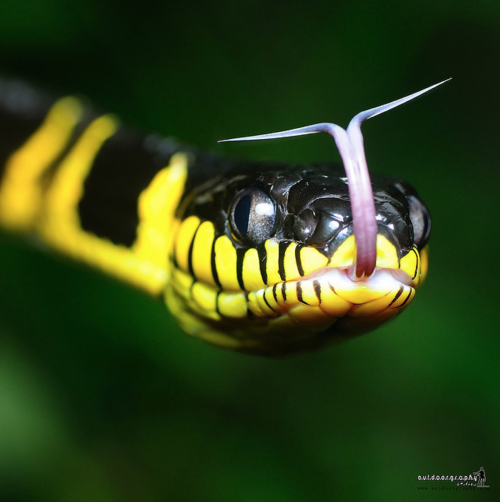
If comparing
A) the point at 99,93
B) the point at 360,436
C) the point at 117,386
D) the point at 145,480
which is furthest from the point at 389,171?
the point at 145,480

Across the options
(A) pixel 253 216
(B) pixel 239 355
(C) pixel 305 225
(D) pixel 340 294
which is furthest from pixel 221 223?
(B) pixel 239 355

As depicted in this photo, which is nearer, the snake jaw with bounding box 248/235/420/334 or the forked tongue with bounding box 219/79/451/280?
the forked tongue with bounding box 219/79/451/280

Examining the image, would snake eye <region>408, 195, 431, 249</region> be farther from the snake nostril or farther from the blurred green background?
the blurred green background

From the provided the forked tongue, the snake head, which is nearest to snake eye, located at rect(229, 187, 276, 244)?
the snake head

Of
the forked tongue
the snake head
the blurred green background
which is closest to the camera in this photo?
the forked tongue

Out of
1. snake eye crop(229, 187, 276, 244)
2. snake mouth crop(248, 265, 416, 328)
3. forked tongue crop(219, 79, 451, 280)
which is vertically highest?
snake eye crop(229, 187, 276, 244)

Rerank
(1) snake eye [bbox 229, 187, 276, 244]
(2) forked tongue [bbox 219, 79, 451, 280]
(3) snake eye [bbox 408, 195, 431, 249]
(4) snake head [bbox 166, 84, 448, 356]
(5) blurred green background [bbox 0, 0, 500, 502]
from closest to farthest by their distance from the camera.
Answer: (2) forked tongue [bbox 219, 79, 451, 280] → (4) snake head [bbox 166, 84, 448, 356] → (1) snake eye [bbox 229, 187, 276, 244] → (3) snake eye [bbox 408, 195, 431, 249] → (5) blurred green background [bbox 0, 0, 500, 502]

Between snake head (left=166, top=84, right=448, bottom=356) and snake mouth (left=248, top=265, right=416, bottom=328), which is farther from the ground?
snake head (left=166, top=84, right=448, bottom=356)

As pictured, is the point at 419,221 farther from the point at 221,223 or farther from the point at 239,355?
the point at 239,355
